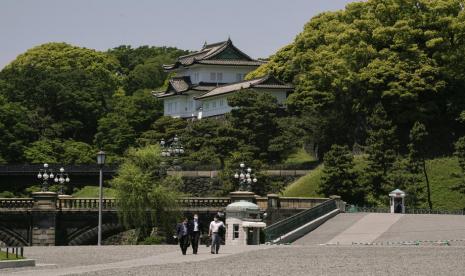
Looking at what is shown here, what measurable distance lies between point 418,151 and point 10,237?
1158 inches

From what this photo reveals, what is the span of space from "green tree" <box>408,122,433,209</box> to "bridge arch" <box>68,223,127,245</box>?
20161 millimetres

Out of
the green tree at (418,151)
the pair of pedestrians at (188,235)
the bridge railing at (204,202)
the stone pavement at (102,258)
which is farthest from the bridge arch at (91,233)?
the pair of pedestrians at (188,235)

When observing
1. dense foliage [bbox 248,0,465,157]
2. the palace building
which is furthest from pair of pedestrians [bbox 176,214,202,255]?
the palace building

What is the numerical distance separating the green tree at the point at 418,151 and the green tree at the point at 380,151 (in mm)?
1177

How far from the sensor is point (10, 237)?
66.5 metres

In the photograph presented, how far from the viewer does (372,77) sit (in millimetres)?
84625

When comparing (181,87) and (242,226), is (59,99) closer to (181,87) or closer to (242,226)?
(181,87)

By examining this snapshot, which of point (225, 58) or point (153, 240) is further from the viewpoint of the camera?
point (225, 58)

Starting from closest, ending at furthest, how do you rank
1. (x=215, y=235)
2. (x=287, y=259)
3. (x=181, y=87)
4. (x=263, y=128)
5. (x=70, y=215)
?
(x=287, y=259)
(x=215, y=235)
(x=70, y=215)
(x=263, y=128)
(x=181, y=87)

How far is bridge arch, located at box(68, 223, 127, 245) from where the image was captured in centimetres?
6556

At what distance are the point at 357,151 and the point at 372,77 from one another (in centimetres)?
672

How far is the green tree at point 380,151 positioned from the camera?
75125 millimetres

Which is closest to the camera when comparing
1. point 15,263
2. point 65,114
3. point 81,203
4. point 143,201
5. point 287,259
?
point 15,263

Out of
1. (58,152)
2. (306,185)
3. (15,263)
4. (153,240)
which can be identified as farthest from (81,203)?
(58,152)
